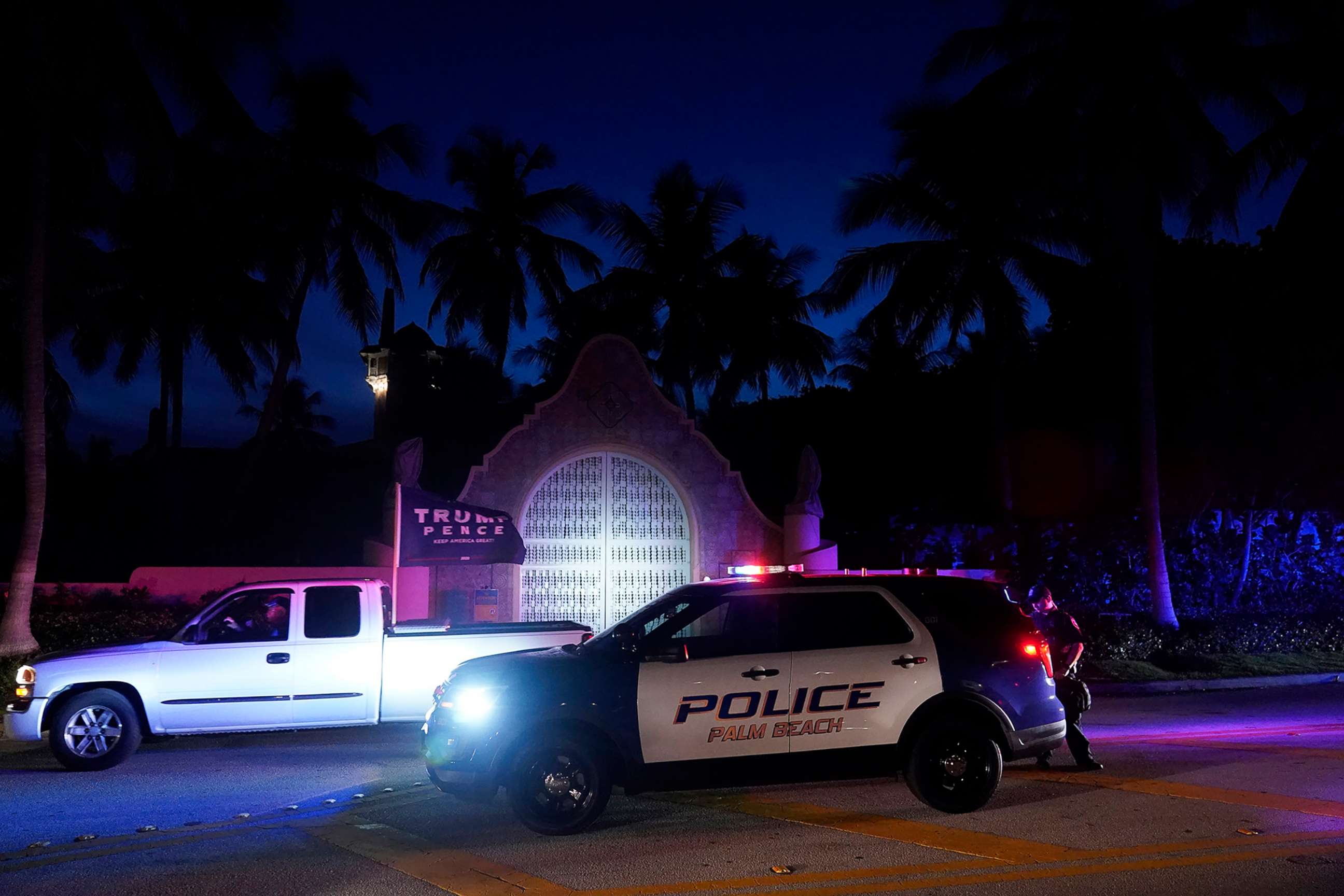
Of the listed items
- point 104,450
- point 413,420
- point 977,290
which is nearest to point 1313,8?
point 977,290

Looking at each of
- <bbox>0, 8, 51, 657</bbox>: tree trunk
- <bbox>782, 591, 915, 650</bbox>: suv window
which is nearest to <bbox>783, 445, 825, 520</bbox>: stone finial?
<bbox>0, 8, 51, 657</bbox>: tree trunk

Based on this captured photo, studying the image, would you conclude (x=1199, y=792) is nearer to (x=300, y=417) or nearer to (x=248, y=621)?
(x=248, y=621)

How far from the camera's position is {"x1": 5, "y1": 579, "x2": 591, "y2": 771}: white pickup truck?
10.1m

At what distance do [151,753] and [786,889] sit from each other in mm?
7479

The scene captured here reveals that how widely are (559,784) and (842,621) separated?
2.32 meters

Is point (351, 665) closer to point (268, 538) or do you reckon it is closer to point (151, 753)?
point (151, 753)

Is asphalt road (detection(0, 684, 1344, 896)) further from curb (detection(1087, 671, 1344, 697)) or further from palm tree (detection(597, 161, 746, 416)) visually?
palm tree (detection(597, 161, 746, 416))

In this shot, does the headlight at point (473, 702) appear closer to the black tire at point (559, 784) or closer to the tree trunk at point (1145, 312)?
the black tire at point (559, 784)

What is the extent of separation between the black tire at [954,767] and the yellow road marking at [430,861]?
2.97m

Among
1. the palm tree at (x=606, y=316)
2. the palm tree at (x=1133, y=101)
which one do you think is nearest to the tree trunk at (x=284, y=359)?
the palm tree at (x=606, y=316)

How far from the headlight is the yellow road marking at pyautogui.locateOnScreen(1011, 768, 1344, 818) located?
15.2ft

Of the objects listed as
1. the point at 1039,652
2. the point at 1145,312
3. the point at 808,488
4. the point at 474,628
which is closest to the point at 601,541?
the point at 808,488

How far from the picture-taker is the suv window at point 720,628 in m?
7.91

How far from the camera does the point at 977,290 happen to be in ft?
81.3
